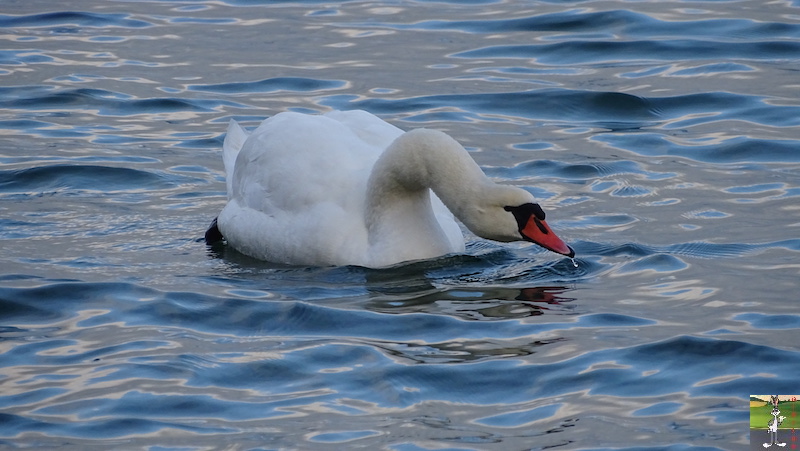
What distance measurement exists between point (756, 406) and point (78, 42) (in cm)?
1156

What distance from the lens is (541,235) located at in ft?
27.2

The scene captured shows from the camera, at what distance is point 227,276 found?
8836 mm

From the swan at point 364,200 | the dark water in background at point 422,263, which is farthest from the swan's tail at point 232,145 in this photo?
the swan at point 364,200

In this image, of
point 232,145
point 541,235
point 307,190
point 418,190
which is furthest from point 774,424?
point 232,145

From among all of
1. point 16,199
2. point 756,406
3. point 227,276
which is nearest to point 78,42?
point 16,199

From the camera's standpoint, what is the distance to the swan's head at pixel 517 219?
827 cm

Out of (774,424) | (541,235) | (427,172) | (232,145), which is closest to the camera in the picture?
(774,424)

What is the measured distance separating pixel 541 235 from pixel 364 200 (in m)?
1.23

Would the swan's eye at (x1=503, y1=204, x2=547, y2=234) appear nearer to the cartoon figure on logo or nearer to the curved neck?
the curved neck

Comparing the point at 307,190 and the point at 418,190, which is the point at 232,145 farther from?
the point at 418,190

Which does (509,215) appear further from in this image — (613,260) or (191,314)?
(191,314)

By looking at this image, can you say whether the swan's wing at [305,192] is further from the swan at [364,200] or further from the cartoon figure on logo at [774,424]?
the cartoon figure on logo at [774,424]

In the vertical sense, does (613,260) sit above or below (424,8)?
below

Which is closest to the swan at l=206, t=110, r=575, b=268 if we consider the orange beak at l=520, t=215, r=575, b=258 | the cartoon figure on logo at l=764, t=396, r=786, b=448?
the orange beak at l=520, t=215, r=575, b=258
